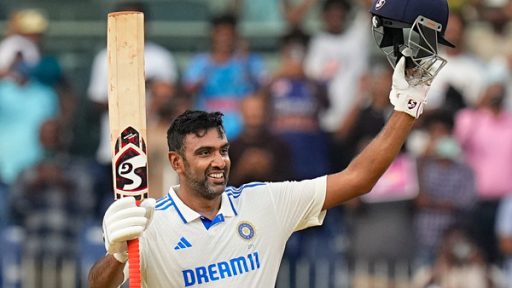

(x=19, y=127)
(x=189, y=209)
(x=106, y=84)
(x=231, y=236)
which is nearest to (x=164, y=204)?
(x=189, y=209)

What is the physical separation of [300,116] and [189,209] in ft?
20.3

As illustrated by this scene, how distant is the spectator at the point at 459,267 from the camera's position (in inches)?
496

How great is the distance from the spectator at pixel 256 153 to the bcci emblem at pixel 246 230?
5.43 m

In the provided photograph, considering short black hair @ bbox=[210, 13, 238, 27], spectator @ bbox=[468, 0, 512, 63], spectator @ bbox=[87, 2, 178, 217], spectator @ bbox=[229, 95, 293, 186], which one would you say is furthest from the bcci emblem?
spectator @ bbox=[468, 0, 512, 63]

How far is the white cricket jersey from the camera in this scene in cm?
710

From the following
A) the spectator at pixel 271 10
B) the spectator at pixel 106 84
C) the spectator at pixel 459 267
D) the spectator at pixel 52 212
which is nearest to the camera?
the spectator at pixel 459 267

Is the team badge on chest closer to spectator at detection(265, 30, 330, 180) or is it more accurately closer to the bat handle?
the bat handle

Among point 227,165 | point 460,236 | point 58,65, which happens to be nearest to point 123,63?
point 227,165

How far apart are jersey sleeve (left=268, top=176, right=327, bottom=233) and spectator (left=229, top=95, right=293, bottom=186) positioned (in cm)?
529

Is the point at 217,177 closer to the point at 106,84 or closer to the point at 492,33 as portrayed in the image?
the point at 106,84

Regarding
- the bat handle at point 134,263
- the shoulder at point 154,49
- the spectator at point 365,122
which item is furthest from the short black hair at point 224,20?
the bat handle at point 134,263

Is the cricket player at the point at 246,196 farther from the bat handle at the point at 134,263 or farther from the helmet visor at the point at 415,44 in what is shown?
the bat handle at the point at 134,263

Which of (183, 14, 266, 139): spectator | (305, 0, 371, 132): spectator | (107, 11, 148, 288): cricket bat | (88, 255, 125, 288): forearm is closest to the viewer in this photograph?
(88, 255, 125, 288): forearm

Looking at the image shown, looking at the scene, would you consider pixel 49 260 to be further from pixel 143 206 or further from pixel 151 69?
pixel 143 206
